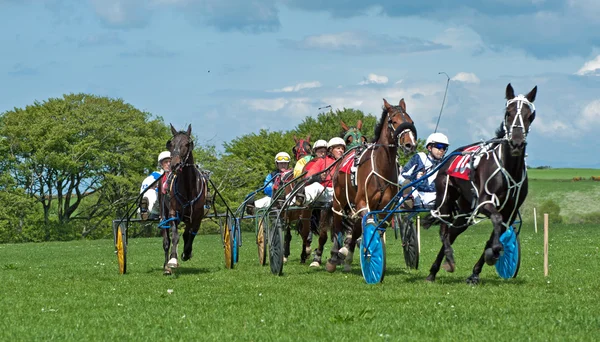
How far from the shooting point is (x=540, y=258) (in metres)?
20.0

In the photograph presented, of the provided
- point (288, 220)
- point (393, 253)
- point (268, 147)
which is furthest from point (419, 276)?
point (268, 147)

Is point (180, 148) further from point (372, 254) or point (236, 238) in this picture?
point (372, 254)

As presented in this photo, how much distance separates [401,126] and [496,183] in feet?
7.00

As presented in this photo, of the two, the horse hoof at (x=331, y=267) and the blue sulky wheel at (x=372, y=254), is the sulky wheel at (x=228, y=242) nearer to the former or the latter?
the horse hoof at (x=331, y=267)

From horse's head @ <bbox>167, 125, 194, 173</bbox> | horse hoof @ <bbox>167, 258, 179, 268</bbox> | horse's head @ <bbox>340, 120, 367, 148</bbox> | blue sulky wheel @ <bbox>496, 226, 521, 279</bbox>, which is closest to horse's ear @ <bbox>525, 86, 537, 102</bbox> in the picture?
blue sulky wheel @ <bbox>496, 226, 521, 279</bbox>

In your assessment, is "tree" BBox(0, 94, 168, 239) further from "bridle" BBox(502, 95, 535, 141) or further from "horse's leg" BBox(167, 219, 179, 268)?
"bridle" BBox(502, 95, 535, 141)

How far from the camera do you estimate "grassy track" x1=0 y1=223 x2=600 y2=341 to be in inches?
330

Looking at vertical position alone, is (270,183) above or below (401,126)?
below

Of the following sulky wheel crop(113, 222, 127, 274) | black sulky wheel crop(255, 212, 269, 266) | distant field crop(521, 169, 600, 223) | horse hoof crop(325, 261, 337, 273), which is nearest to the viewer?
horse hoof crop(325, 261, 337, 273)

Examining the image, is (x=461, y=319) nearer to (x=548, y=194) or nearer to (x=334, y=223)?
(x=334, y=223)

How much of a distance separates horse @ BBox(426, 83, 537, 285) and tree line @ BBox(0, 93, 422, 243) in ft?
163

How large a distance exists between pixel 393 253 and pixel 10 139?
4726cm

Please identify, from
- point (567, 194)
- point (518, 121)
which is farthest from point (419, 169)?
point (567, 194)

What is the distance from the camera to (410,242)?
1577 cm
